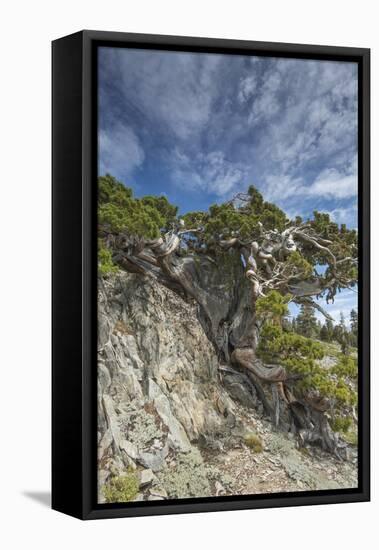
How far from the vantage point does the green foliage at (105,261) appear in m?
9.80

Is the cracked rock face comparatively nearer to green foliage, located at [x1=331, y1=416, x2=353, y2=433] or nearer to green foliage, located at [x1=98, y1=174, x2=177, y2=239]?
green foliage, located at [x1=98, y1=174, x2=177, y2=239]

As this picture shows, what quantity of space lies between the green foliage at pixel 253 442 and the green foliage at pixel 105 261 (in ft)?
5.47

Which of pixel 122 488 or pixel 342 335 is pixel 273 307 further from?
pixel 122 488

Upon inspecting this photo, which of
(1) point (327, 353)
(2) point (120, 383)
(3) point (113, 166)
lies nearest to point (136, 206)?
(3) point (113, 166)

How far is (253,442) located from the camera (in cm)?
1030

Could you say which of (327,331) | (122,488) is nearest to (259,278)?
(327,331)

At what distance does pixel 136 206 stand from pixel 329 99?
6.04ft

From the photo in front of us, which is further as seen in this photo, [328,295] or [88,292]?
[328,295]

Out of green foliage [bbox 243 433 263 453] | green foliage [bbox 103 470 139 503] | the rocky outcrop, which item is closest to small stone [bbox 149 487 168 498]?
the rocky outcrop

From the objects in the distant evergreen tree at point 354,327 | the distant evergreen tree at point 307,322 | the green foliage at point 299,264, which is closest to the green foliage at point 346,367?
the distant evergreen tree at point 354,327

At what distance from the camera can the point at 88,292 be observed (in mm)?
9703

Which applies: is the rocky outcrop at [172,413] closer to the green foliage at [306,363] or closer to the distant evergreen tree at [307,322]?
the green foliage at [306,363]

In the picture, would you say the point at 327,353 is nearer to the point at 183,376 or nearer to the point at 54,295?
the point at 183,376

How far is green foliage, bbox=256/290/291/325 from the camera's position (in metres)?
10.4
